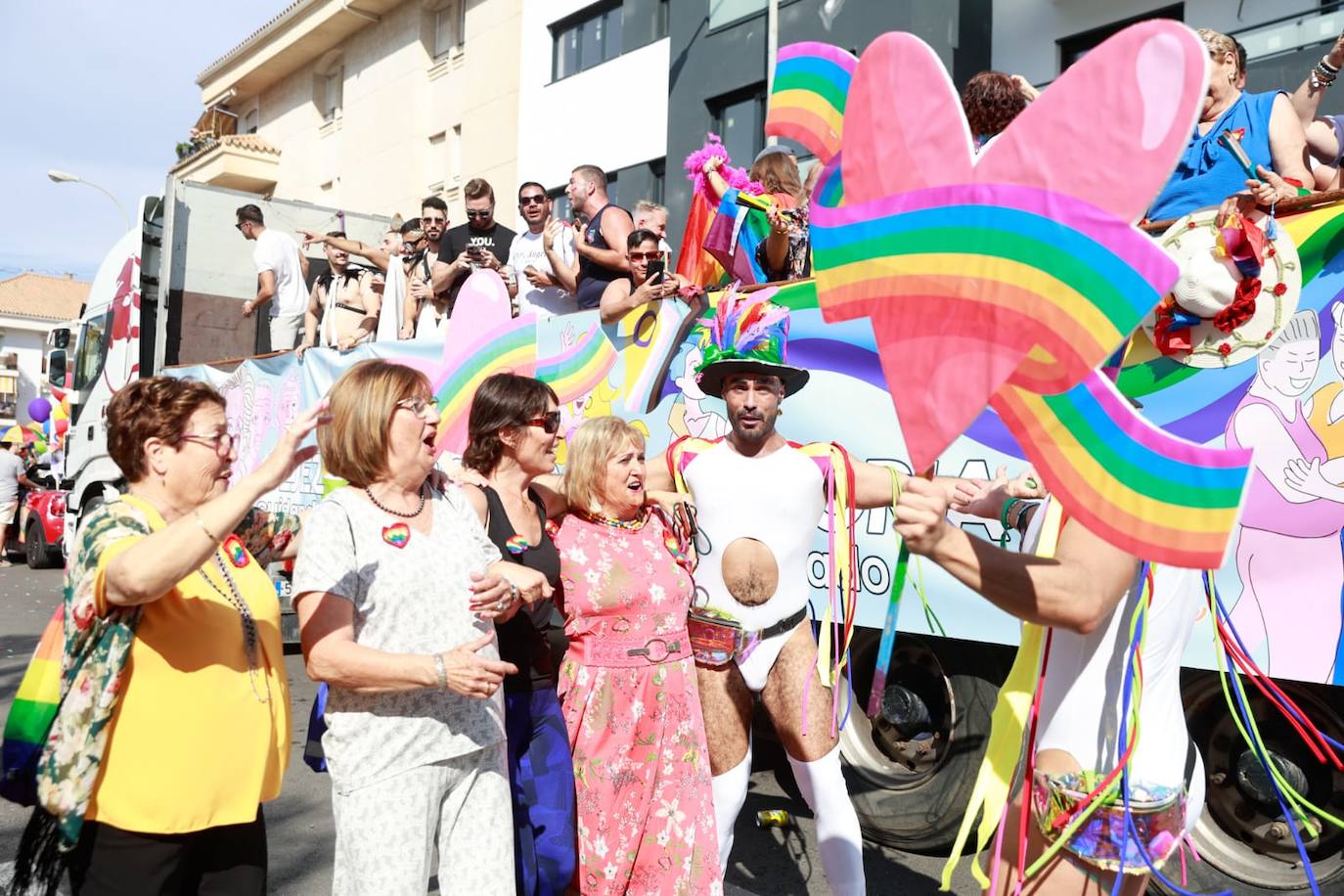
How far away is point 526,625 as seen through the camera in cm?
308

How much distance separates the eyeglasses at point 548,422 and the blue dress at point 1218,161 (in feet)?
7.76

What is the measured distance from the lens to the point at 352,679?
2.31 meters

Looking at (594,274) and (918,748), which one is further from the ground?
(594,274)

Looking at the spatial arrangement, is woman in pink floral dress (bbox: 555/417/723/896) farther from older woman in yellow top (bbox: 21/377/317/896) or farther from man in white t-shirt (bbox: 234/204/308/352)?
man in white t-shirt (bbox: 234/204/308/352)

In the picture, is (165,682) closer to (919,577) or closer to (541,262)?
(919,577)

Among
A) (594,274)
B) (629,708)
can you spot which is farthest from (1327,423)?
(594,274)

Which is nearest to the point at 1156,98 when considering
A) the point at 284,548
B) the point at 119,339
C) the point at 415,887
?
the point at 415,887

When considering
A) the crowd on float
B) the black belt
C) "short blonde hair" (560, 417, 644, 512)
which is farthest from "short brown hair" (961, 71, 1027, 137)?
the black belt

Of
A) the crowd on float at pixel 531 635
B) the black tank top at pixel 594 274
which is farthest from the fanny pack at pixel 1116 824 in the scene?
the black tank top at pixel 594 274

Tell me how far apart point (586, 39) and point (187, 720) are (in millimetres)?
16408

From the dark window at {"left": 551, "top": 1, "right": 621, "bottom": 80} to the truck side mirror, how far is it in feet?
28.9

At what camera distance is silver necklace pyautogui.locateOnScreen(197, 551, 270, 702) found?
8.16 feet

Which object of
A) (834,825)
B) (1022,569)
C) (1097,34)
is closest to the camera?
(1022,569)

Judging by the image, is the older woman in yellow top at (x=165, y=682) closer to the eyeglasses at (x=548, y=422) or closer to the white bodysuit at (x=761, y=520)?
the eyeglasses at (x=548, y=422)
